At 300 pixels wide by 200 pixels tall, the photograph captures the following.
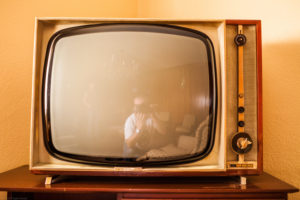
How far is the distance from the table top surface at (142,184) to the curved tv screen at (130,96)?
0.25 feet

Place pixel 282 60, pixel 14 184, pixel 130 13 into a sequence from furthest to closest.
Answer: pixel 130 13, pixel 282 60, pixel 14 184

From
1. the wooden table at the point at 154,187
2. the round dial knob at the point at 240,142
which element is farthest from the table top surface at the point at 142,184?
the round dial knob at the point at 240,142

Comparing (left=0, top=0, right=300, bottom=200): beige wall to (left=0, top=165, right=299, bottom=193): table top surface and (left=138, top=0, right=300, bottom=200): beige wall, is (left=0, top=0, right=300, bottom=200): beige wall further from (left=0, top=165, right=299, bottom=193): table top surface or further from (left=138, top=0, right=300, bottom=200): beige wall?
(left=0, top=165, right=299, bottom=193): table top surface

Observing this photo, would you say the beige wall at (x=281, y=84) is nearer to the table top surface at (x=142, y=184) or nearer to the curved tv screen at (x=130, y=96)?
the table top surface at (x=142, y=184)

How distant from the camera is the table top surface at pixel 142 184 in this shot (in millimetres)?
740

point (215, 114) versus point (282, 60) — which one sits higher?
point (282, 60)

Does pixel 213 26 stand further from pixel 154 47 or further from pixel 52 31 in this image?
pixel 52 31

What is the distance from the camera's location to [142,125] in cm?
79

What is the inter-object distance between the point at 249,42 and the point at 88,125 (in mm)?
635

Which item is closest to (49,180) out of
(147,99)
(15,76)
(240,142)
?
(147,99)

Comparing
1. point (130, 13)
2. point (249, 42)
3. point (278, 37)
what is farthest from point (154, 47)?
point (130, 13)

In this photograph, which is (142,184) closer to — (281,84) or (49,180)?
(49,180)

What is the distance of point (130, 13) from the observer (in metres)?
1.54

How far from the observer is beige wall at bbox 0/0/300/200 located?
3.38 ft
